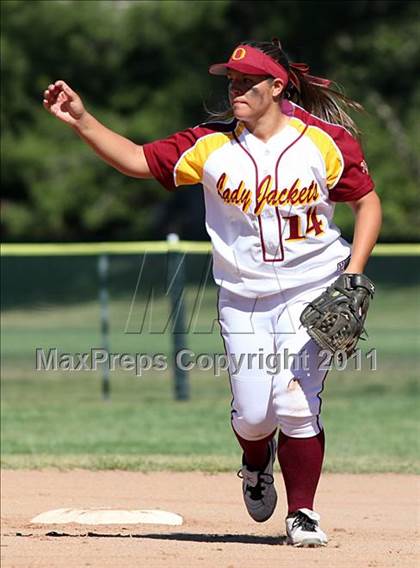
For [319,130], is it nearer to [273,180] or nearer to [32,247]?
[273,180]

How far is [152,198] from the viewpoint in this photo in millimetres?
22250

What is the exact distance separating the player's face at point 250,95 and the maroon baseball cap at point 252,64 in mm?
34

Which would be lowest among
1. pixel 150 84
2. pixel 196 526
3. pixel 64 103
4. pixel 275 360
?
pixel 196 526

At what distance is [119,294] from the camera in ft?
38.0

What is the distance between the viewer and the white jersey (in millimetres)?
4641

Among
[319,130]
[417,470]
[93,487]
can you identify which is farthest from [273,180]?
[417,470]

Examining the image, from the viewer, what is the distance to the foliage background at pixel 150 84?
61.4ft

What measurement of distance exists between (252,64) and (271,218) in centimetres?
63

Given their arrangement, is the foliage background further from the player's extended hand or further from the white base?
the player's extended hand

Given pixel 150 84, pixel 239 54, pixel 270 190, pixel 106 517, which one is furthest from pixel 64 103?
pixel 150 84

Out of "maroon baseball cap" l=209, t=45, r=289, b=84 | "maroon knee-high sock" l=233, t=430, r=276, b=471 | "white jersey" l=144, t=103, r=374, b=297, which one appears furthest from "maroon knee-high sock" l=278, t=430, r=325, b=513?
"maroon baseball cap" l=209, t=45, r=289, b=84

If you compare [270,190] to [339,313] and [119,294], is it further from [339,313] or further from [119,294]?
[119,294]

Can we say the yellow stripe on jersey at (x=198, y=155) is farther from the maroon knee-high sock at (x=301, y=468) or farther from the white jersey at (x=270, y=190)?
the maroon knee-high sock at (x=301, y=468)

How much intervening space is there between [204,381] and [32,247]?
216cm
